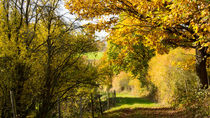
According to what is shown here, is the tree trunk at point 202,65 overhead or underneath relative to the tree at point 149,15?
underneath

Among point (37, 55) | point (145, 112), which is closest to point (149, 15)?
point (37, 55)

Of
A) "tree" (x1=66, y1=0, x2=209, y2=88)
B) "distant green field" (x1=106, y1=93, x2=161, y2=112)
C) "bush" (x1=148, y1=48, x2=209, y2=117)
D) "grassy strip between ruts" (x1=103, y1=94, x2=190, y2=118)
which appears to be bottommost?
"distant green field" (x1=106, y1=93, x2=161, y2=112)

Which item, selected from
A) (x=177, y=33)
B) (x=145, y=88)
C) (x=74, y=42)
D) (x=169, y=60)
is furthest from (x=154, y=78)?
(x=74, y=42)

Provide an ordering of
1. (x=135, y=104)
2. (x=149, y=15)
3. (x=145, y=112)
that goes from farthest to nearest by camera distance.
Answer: (x=135, y=104) < (x=145, y=112) < (x=149, y=15)

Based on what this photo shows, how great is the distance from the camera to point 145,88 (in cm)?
Answer: 2420

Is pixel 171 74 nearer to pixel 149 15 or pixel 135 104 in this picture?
pixel 135 104

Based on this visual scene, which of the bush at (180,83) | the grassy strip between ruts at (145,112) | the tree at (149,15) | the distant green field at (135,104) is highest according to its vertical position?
the tree at (149,15)

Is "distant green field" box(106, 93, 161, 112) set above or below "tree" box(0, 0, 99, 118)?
below

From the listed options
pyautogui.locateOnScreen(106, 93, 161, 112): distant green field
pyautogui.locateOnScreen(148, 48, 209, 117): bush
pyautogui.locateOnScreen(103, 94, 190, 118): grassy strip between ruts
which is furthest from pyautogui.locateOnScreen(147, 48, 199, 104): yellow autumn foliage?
pyautogui.locateOnScreen(106, 93, 161, 112): distant green field

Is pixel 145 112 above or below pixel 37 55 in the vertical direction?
below

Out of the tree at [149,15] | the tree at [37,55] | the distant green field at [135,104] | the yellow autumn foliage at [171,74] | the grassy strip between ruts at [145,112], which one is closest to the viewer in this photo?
the tree at [149,15]

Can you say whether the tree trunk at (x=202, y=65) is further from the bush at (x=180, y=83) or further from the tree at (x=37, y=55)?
the tree at (x=37, y=55)

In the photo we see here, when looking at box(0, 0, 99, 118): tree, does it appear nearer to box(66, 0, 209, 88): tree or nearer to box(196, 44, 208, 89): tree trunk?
box(66, 0, 209, 88): tree

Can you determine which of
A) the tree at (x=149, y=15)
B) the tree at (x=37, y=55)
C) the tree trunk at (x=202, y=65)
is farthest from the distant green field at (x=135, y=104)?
the tree at (x=149, y=15)
